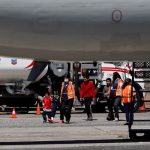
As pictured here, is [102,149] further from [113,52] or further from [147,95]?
[147,95]

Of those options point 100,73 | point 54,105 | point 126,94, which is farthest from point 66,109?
point 100,73

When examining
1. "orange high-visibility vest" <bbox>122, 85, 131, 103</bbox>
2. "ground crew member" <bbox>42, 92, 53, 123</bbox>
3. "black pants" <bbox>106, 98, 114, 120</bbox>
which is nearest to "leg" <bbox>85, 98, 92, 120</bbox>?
"black pants" <bbox>106, 98, 114, 120</bbox>

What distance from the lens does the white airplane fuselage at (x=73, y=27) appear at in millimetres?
11438

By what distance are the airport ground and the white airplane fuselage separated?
76.0 inches

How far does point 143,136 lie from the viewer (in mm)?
14250

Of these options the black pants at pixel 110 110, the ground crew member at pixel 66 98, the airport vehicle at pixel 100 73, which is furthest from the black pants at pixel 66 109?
the airport vehicle at pixel 100 73

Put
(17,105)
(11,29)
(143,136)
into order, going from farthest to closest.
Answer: (17,105) < (143,136) < (11,29)

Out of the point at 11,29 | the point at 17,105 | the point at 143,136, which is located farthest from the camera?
the point at 17,105

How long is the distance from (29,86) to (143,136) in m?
Answer: 14.3

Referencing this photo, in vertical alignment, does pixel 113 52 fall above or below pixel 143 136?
above

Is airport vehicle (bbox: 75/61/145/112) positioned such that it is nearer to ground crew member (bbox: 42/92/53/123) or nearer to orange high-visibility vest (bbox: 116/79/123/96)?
orange high-visibility vest (bbox: 116/79/123/96)

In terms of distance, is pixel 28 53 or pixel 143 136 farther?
pixel 143 136

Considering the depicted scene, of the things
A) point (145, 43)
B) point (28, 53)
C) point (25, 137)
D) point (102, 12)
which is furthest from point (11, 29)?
point (25, 137)

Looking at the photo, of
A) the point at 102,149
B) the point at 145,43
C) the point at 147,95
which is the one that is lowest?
the point at 102,149
